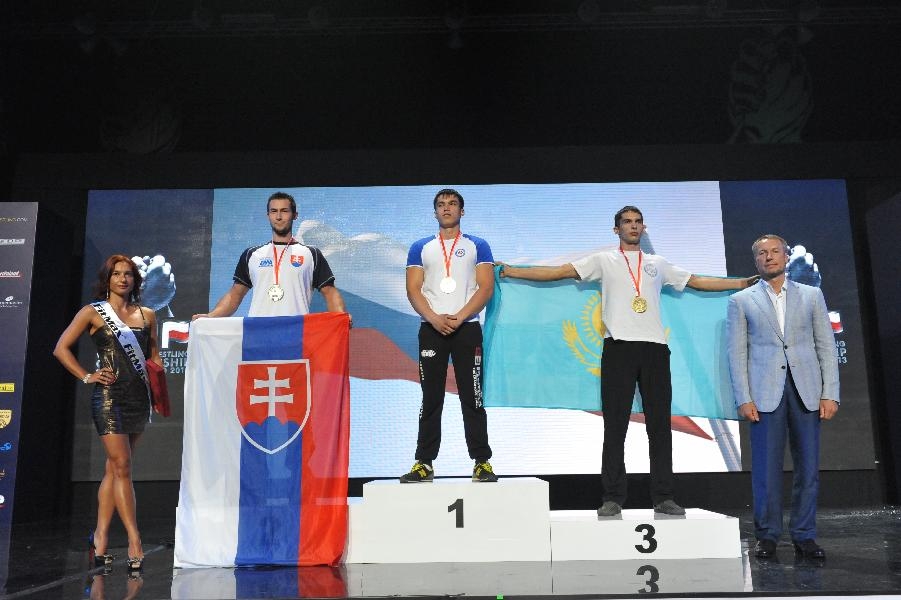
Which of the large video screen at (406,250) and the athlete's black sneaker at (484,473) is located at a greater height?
the large video screen at (406,250)

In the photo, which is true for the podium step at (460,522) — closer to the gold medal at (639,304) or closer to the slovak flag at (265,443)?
the slovak flag at (265,443)

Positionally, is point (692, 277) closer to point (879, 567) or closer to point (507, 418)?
point (879, 567)

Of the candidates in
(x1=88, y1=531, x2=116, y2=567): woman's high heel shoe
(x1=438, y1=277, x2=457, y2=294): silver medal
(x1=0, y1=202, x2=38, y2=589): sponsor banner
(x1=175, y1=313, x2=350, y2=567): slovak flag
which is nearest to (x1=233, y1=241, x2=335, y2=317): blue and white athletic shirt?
(x1=175, y1=313, x2=350, y2=567): slovak flag

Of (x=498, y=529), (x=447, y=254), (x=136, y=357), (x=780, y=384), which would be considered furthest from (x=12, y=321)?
(x=780, y=384)

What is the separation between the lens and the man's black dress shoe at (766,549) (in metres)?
3.71

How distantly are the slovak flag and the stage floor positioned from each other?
0.49ft

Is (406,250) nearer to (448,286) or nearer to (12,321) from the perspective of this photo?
(448,286)

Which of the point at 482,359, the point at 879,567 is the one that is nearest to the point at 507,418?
the point at 482,359

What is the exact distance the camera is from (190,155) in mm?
6797

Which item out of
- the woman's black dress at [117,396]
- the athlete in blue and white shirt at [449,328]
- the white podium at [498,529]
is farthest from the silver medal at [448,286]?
the woman's black dress at [117,396]

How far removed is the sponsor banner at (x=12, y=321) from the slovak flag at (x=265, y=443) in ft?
10.3

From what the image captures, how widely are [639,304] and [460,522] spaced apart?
58.0 inches

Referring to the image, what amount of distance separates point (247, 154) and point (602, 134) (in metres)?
3.21

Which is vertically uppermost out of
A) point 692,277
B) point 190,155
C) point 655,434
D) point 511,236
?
point 190,155
